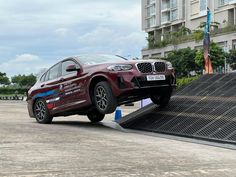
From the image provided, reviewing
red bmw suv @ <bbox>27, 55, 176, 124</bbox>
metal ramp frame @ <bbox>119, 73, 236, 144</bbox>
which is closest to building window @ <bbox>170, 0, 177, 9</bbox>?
metal ramp frame @ <bbox>119, 73, 236, 144</bbox>

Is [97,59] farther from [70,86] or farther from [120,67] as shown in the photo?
[120,67]

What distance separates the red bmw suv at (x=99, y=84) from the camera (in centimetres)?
1043

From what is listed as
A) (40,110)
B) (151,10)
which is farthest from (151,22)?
(40,110)

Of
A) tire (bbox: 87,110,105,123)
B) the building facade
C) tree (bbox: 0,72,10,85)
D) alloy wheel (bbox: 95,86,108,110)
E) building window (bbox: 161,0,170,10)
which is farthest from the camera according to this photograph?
tree (bbox: 0,72,10,85)

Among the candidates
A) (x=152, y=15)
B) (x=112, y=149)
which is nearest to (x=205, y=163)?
(x=112, y=149)

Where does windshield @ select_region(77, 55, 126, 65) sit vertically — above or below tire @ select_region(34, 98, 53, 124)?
above

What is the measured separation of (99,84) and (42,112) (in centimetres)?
293

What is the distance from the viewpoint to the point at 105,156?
7.06 meters

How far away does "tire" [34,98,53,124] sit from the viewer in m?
12.8

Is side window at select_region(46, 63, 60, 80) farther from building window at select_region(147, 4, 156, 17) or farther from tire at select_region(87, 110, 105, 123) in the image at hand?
building window at select_region(147, 4, 156, 17)

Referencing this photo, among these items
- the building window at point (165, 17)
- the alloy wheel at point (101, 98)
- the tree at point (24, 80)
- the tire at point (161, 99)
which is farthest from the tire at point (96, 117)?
the tree at point (24, 80)

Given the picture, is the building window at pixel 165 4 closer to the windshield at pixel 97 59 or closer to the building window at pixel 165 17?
the building window at pixel 165 17

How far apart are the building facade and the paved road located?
5281cm

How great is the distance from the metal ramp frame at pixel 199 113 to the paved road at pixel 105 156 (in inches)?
31.0
